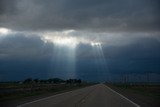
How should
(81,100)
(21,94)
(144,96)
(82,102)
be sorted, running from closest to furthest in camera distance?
1. (82,102)
2. (81,100)
3. (144,96)
4. (21,94)

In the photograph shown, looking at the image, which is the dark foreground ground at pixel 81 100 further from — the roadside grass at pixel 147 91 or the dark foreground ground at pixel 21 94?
the roadside grass at pixel 147 91

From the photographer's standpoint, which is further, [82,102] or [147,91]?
[147,91]

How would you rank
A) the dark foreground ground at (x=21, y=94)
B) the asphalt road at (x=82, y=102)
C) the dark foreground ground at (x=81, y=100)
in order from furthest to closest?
1. the dark foreground ground at (x=21, y=94)
2. the dark foreground ground at (x=81, y=100)
3. the asphalt road at (x=82, y=102)

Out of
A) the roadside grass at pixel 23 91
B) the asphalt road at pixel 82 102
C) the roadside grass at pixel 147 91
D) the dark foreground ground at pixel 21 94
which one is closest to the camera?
the asphalt road at pixel 82 102

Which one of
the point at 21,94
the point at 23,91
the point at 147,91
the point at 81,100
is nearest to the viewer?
the point at 81,100

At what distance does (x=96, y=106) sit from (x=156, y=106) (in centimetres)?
489

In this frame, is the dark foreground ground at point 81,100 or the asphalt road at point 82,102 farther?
the dark foreground ground at point 81,100

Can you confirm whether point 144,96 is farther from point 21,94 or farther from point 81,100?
point 81,100

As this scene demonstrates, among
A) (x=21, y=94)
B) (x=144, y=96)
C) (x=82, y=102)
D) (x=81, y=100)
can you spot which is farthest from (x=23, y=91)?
(x=82, y=102)

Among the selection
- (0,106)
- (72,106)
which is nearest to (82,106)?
(72,106)

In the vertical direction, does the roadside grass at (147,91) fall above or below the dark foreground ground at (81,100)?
above

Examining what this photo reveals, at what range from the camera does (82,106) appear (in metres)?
21.4

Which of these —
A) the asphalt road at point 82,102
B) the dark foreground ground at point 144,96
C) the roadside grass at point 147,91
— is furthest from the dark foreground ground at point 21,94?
the roadside grass at point 147,91

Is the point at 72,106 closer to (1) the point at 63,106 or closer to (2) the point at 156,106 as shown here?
(1) the point at 63,106
